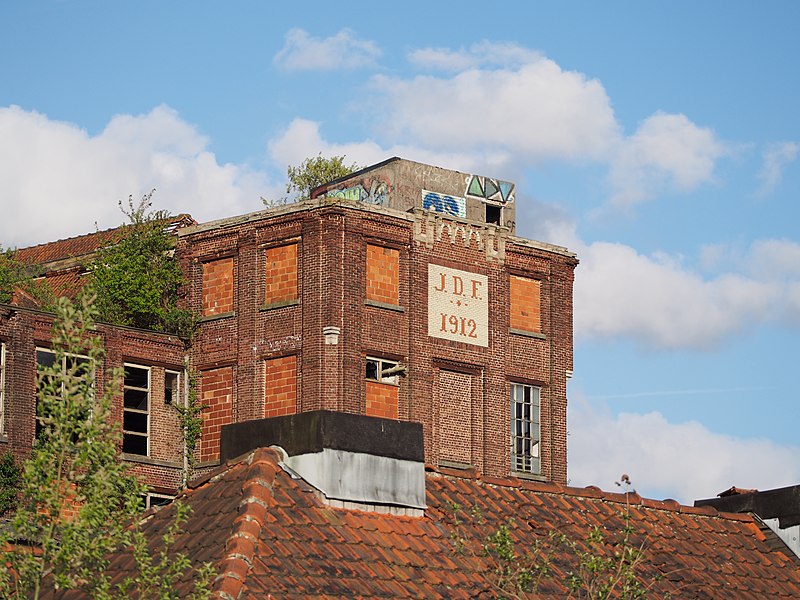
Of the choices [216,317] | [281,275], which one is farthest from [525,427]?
[216,317]

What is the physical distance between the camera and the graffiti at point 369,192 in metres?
58.8

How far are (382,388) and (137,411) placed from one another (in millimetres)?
8013

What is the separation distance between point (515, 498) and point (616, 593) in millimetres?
4246

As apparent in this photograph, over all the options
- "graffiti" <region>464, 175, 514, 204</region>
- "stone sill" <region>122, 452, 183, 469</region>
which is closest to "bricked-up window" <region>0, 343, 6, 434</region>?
"stone sill" <region>122, 452, 183, 469</region>

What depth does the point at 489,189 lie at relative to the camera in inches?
2405

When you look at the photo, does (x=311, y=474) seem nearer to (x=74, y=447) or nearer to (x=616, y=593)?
(x=616, y=593)

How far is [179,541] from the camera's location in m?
19.5

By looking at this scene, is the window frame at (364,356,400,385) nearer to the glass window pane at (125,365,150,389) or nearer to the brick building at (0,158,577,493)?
the brick building at (0,158,577,493)

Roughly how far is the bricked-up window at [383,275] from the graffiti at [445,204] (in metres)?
2.87

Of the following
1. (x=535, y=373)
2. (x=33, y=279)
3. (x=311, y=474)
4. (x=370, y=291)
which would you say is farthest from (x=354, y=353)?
(x=311, y=474)

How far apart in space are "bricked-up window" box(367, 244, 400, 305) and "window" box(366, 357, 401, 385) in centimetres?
201

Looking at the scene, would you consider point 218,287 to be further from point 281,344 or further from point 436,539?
point 436,539

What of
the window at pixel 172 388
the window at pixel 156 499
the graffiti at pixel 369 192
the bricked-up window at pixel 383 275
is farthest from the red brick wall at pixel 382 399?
the window at pixel 156 499

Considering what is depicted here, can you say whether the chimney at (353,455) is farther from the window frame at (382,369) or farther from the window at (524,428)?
the window at (524,428)
